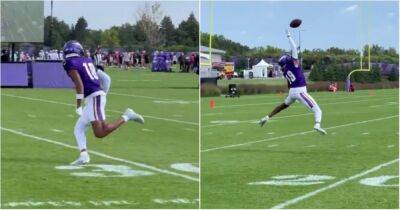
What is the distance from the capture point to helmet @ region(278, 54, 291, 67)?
326cm

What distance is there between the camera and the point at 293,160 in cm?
568

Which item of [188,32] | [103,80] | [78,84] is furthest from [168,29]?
[78,84]

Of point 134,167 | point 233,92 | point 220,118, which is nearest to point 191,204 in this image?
point 233,92

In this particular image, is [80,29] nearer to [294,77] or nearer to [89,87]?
[89,87]

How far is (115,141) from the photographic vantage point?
21.0 feet

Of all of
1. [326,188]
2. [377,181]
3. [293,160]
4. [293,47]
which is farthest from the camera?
[293,160]

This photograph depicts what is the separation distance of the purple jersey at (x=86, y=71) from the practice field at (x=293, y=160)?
3.70 ft

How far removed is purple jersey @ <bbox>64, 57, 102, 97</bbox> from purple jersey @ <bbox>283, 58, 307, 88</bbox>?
0.91m

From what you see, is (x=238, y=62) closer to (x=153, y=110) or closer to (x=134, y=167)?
(x=134, y=167)

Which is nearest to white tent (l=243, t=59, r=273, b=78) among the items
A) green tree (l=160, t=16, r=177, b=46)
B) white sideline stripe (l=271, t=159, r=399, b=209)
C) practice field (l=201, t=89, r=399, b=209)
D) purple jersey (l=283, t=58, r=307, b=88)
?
practice field (l=201, t=89, r=399, b=209)

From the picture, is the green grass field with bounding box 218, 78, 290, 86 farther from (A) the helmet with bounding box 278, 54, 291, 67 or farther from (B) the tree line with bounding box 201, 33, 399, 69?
(A) the helmet with bounding box 278, 54, 291, 67

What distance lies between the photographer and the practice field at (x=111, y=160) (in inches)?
156

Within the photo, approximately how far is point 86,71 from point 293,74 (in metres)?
1.02

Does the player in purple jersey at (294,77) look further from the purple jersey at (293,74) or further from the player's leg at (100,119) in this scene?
the player's leg at (100,119)
